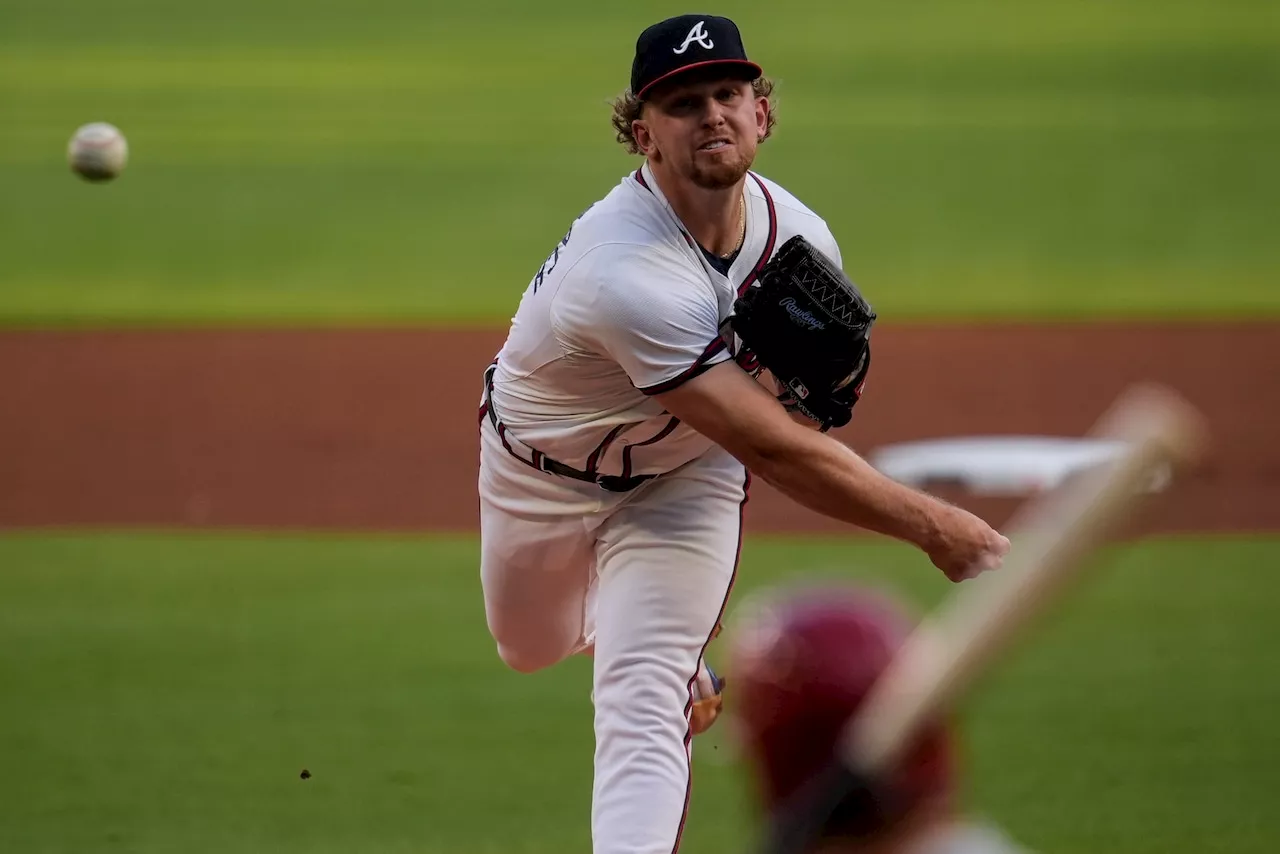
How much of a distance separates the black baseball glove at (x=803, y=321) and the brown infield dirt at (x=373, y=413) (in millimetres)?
3521

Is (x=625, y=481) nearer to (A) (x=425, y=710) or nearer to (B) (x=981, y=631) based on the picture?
(A) (x=425, y=710)

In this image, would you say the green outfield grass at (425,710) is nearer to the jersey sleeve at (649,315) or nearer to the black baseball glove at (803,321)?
the black baseball glove at (803,321)

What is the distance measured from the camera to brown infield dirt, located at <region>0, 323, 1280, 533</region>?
8.53 m

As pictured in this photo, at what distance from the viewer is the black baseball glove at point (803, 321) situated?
13.1 feet

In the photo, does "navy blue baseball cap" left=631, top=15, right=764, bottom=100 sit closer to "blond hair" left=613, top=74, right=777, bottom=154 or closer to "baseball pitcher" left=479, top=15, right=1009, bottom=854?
"baseball pitcher" left=479, top=15, right=1009, bottom=854

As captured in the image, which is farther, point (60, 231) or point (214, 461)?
point (60, 231)

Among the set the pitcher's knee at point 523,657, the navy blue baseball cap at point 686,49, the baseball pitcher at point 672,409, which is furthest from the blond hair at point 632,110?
the pitcher's knee at point 523,657

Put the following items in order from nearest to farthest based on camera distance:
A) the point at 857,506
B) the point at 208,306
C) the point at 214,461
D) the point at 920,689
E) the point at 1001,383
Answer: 1. the point at 920,689
2. the point at 857,506
3. the point at 214,461
4. the point at 1001,383
5. the point at 208,306

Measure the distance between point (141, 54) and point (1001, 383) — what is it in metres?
13.1

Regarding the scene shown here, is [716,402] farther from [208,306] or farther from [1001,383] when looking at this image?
[208,306]

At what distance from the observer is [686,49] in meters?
4.06

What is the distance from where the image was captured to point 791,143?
54.6ft

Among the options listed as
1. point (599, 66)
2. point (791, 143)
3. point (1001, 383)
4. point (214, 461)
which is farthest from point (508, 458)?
point (599, 66)

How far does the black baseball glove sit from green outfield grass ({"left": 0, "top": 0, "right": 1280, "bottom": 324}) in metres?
8.07
